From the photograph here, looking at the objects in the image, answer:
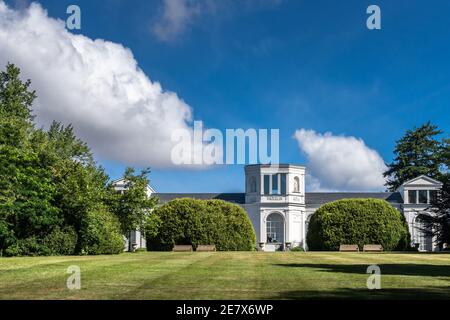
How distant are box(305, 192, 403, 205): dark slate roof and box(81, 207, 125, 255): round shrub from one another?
39.4m

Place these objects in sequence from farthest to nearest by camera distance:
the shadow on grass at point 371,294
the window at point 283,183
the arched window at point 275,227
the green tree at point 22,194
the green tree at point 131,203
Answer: the window at point 283,183 → the arched window at point 275,227 → the green tree at point 131,203 → the green tree at point 22,194 → the shadow on grass at point 371,294

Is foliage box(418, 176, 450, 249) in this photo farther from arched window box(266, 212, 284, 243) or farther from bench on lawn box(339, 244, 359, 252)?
arched window box(266, 212, 284, 243)

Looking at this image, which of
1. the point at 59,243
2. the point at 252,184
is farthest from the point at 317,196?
the point at 59,243

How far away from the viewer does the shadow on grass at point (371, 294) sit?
9.87m

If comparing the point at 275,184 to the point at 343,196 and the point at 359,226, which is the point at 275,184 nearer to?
the point at 343,196

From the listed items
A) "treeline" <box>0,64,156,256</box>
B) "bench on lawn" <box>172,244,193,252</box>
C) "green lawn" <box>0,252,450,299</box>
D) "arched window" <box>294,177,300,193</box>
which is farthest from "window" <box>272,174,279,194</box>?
"green lawn" <box>0,252,450,299</box>

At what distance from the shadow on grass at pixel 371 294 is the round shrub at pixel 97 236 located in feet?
80.7

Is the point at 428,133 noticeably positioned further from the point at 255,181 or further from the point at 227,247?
the point at 227,247

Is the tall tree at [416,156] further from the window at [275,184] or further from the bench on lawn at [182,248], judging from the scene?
the bench on lawn at [182,248]

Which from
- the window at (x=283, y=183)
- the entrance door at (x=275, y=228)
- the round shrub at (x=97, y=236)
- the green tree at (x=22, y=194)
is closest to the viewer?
the green tree at (x=22, y=194)

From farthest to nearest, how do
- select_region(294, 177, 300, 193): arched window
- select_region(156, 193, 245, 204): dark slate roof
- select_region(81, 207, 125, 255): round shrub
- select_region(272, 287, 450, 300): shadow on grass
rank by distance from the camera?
select_region(156, 193, 245, 204): dark slate roof → select_region(294, 177, 300, 193): arched window → select_region(81, 207, 125, 255): round shrub → select_region(272, 287, 450, 300): shadow on grass

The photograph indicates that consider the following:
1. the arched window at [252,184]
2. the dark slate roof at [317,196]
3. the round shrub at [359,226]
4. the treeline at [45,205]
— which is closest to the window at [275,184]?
the arched window at [252,184]

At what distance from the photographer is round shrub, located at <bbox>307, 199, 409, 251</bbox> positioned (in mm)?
46531
